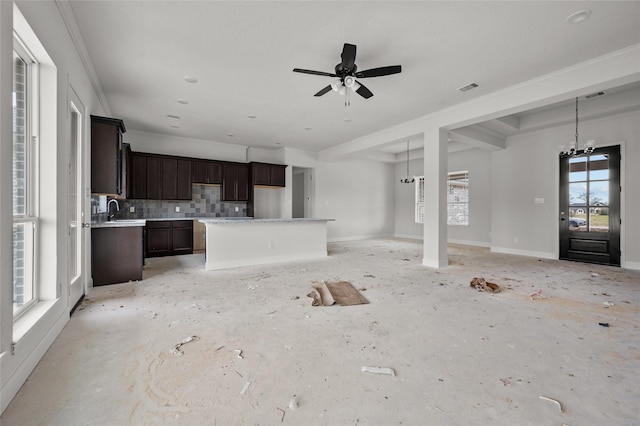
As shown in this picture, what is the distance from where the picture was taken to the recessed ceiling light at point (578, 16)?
8.33 feet

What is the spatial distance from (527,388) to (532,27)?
319 cm

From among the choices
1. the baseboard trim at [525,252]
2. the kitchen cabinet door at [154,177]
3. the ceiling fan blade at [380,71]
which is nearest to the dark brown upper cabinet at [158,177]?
the kitchen cabinet door at [154,177]

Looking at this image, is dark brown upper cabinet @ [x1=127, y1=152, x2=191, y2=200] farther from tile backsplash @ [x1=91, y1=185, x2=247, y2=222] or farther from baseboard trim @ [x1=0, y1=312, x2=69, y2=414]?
baseboard trim @ [x1=0, y1=312, x2=69, y2=414]

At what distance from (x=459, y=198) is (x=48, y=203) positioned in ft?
29.5

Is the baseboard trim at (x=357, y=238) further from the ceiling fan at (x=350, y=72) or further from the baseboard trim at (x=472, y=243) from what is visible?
the ceiling fan at (x=350, y=72)

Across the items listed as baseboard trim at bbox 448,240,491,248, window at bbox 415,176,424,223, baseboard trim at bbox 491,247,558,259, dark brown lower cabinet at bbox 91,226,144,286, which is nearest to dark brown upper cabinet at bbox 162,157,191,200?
dark brown lower cabinet at bbox 91,226,144,286

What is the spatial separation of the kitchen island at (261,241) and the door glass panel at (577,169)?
5.36 meters

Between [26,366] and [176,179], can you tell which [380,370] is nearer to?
[26,366]

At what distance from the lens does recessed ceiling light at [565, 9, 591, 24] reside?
8.33 ft

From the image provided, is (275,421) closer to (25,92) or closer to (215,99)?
(25,92)

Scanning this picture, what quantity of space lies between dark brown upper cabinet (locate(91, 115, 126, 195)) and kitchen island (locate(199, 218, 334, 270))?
5.05 feet

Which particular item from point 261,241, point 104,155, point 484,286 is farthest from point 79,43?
point 484,286

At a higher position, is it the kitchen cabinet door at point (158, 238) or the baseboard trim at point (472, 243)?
the kitchen cabinet door at point (158, 238)

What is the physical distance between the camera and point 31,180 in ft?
7.70
